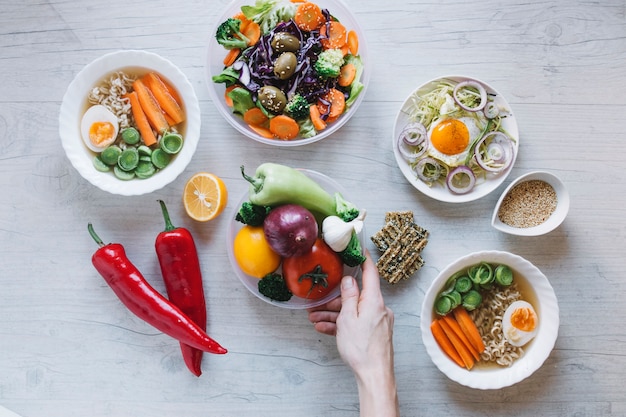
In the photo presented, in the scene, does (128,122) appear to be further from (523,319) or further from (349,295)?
(523,319)

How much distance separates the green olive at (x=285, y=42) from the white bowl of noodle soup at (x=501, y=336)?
86cm

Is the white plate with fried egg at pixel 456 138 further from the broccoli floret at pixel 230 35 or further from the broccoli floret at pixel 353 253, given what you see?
the broccoli floret at pixel 230 35

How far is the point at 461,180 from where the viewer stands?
1.87 meters

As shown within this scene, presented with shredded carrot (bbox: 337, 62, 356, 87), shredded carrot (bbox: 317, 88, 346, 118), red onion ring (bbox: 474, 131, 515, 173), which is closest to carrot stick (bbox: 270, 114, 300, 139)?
shredded carrot (bbox: 317, 88, 346, 118)

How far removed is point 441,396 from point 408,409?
4.8 inches

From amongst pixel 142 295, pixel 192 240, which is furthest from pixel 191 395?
pixel 192 240

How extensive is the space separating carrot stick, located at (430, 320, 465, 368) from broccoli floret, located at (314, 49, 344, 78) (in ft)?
2.87

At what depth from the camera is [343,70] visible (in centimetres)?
183

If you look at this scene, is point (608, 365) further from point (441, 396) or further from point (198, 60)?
point (198, 60)

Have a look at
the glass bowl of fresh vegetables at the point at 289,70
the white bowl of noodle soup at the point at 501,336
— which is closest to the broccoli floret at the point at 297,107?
the glass bowl of fresh vegetables at the point at 289,70

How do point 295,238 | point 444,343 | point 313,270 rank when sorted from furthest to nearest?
point 444,343 < point 313,270 < point 295,238

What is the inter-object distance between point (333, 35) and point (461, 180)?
64cm

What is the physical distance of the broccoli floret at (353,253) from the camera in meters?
1.74

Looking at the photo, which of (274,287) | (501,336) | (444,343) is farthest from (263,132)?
(501,336)
